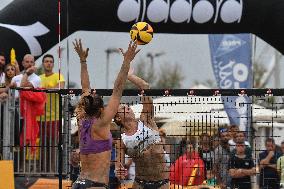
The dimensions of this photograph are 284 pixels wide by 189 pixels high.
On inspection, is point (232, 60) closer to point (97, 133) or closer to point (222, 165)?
point (222, 165)

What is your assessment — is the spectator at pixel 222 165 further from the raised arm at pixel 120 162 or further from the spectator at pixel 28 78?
the spectator at pixel 28 78

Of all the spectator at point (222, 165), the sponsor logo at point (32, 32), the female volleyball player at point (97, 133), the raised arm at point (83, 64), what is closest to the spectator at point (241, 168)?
the spectator at point (222, 165)

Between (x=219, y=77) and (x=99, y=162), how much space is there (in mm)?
12413

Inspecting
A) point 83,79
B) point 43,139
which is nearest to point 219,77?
point 43,139

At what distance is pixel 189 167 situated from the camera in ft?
34.4

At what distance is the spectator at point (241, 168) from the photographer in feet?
38.5

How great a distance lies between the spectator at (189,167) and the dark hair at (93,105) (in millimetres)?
2234

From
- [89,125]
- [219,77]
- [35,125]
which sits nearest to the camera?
[89,125]

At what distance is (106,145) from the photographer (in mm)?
8422

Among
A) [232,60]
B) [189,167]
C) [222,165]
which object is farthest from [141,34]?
[232,60]

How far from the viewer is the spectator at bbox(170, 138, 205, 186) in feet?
34.6

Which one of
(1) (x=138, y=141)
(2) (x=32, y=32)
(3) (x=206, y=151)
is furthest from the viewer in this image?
(2) (x=32, y=32)

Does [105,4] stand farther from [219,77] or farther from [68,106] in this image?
[219,77]

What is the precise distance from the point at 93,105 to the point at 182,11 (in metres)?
7.29
